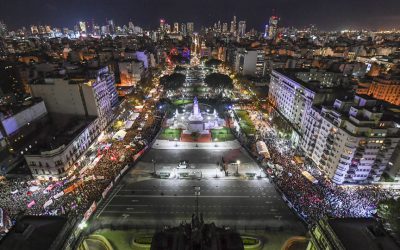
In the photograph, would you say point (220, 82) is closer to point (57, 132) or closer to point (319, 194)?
point (57, 132)

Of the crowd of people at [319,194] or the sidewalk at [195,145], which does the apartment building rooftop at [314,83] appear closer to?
the crowd of people at [319,194]

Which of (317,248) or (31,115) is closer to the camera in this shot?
(317,248)

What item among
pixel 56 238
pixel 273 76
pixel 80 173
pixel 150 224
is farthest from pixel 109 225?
pixel 273 76

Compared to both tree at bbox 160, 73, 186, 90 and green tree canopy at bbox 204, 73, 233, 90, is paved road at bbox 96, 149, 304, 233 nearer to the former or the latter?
tree at bbox 160, 73, 186, 90

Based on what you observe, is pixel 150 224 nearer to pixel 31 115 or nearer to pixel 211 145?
pixel 211 145

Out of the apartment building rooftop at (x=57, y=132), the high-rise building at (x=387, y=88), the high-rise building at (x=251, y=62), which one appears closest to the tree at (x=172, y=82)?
the high-rise building at (x=251, y=62)

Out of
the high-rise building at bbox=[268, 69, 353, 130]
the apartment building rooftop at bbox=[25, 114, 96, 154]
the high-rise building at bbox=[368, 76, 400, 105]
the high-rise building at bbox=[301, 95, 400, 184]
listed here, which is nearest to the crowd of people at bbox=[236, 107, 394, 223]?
the high-rise building at bbox=[301, 95, 400, 184]
